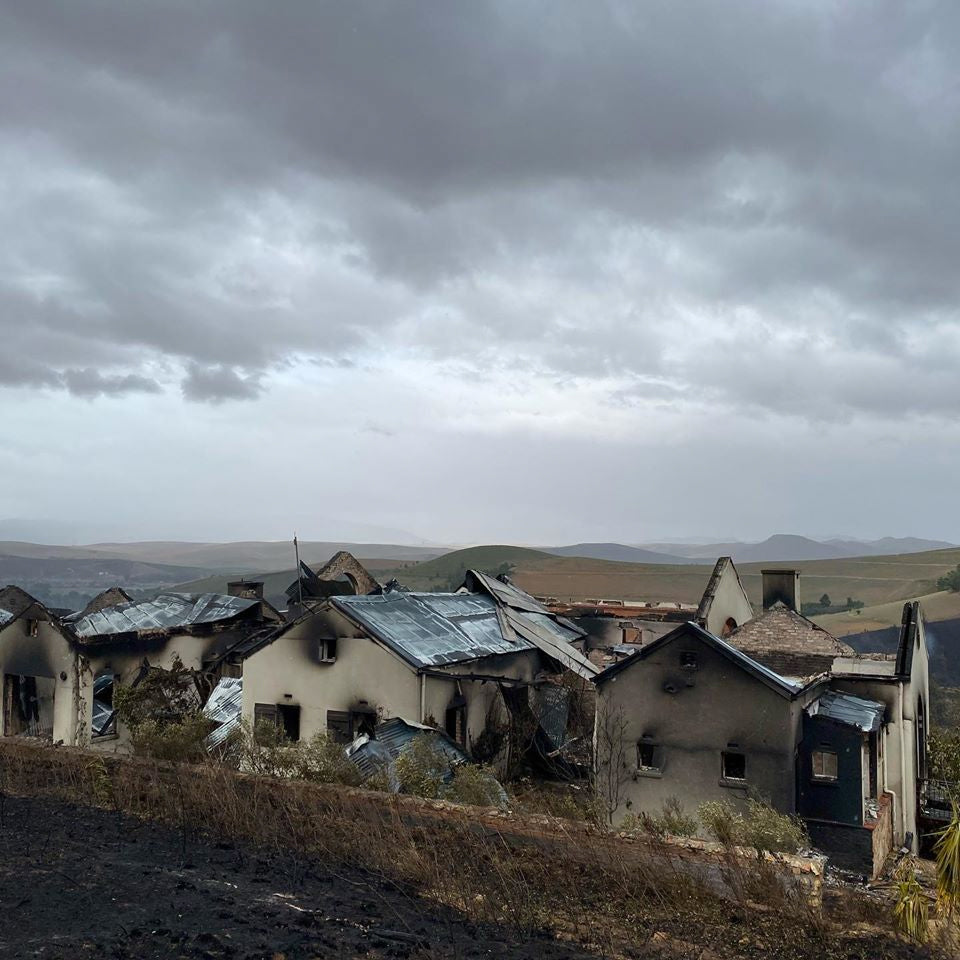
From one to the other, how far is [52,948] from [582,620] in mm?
33607

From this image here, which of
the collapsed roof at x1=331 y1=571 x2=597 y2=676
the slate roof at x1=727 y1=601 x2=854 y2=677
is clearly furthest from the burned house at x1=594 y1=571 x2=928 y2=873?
the collapsed roof at x1=331 y1=571 x2=597 y2=676

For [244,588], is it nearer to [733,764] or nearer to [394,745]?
[394,745]

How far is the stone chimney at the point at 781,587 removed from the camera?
94.9 feet

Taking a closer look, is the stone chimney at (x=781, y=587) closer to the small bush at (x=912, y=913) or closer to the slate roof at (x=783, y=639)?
the slate roof at (x=783, y=639)

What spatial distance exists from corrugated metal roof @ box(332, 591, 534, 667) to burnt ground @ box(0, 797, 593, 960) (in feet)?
42.8

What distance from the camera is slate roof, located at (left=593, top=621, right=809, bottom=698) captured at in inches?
714

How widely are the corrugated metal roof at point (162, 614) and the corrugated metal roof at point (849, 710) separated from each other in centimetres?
1963

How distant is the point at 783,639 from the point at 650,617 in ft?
53.8

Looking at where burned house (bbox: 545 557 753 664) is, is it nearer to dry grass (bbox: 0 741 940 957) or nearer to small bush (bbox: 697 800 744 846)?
small bush (bbox: 697 800 744 846)

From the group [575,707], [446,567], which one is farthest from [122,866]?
[446,567]

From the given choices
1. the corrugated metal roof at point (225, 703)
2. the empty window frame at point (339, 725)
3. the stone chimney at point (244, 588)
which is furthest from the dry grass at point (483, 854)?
the stone chimney at point (244, 588)

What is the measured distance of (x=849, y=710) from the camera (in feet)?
64.5

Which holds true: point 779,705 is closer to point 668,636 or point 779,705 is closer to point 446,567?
point 668,636

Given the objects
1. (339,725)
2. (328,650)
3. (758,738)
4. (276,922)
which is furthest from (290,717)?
(276,922)
